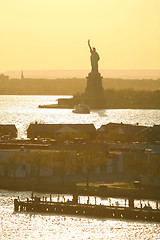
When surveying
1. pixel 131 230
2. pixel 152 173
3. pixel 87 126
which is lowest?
pixel 131 230

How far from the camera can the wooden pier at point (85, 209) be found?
6149cm

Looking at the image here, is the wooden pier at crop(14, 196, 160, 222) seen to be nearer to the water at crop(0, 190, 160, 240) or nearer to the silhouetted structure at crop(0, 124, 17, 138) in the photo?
the water at crop(0, 190, 160, 240)

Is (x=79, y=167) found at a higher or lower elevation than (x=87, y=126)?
lower

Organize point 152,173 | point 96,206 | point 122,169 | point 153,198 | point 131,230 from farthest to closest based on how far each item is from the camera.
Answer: point 122,169 → point 152,173 → point 153,198 → point 96,206 → point 131,230

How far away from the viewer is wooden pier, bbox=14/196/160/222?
61.5m

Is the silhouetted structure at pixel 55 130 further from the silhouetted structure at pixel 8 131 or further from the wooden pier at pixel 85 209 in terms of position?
the wooden pier at pixel 85 209

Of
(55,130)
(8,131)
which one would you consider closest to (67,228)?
(55,130)

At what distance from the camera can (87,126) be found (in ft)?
313

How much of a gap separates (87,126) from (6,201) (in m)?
29.7

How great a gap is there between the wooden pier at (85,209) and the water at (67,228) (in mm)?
729

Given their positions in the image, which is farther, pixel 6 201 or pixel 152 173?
pixel 152 173

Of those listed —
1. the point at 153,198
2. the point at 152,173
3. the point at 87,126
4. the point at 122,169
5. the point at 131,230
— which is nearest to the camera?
the point at 131,230

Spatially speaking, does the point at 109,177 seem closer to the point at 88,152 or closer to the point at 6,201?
the point at 88,152

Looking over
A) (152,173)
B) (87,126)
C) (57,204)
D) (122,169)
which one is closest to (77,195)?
(57,204)
